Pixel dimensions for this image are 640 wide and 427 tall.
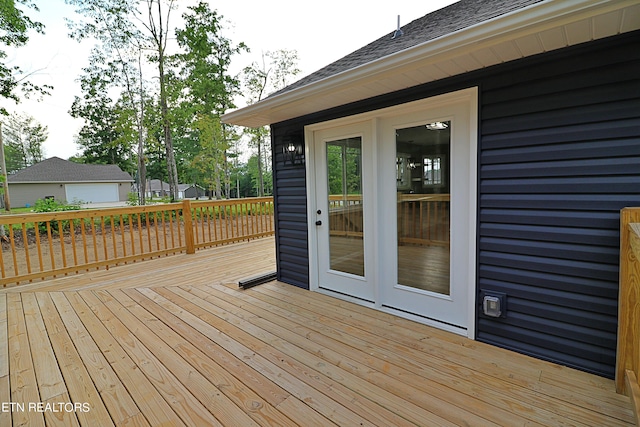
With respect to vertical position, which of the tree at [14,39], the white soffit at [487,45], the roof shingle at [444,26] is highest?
the tree at [14,39]

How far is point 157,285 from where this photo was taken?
149 inches

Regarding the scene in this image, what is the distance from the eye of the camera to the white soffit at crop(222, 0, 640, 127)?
1438 mm

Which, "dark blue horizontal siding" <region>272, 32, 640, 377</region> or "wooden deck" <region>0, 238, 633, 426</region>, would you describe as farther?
"dark blue horizontal siding" <region>272, 32, 640, 377</region>

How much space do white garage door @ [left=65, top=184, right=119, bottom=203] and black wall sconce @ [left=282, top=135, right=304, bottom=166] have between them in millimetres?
22622

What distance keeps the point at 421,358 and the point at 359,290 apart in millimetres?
1114

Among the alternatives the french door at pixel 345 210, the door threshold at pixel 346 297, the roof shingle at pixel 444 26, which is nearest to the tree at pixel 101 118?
the french door at pixel 345 210

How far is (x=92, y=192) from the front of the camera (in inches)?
822

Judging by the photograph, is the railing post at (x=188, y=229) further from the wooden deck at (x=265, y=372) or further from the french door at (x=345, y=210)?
the french door at (x=345, y=210)

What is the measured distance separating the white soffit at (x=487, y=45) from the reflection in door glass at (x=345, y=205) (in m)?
0.58

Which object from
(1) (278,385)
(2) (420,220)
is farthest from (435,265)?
(1) (278,385)

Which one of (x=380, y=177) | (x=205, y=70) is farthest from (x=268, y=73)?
(x=380, y=177)

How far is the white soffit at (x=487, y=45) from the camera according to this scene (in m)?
1.44

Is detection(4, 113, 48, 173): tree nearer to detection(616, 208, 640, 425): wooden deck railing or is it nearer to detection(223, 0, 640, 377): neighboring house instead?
detection(223, 0, 640, 377): neighboring house

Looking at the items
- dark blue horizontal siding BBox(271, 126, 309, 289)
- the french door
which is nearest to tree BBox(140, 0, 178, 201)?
dark blue horizontal siding BBox(271, 126, 309, 289)
